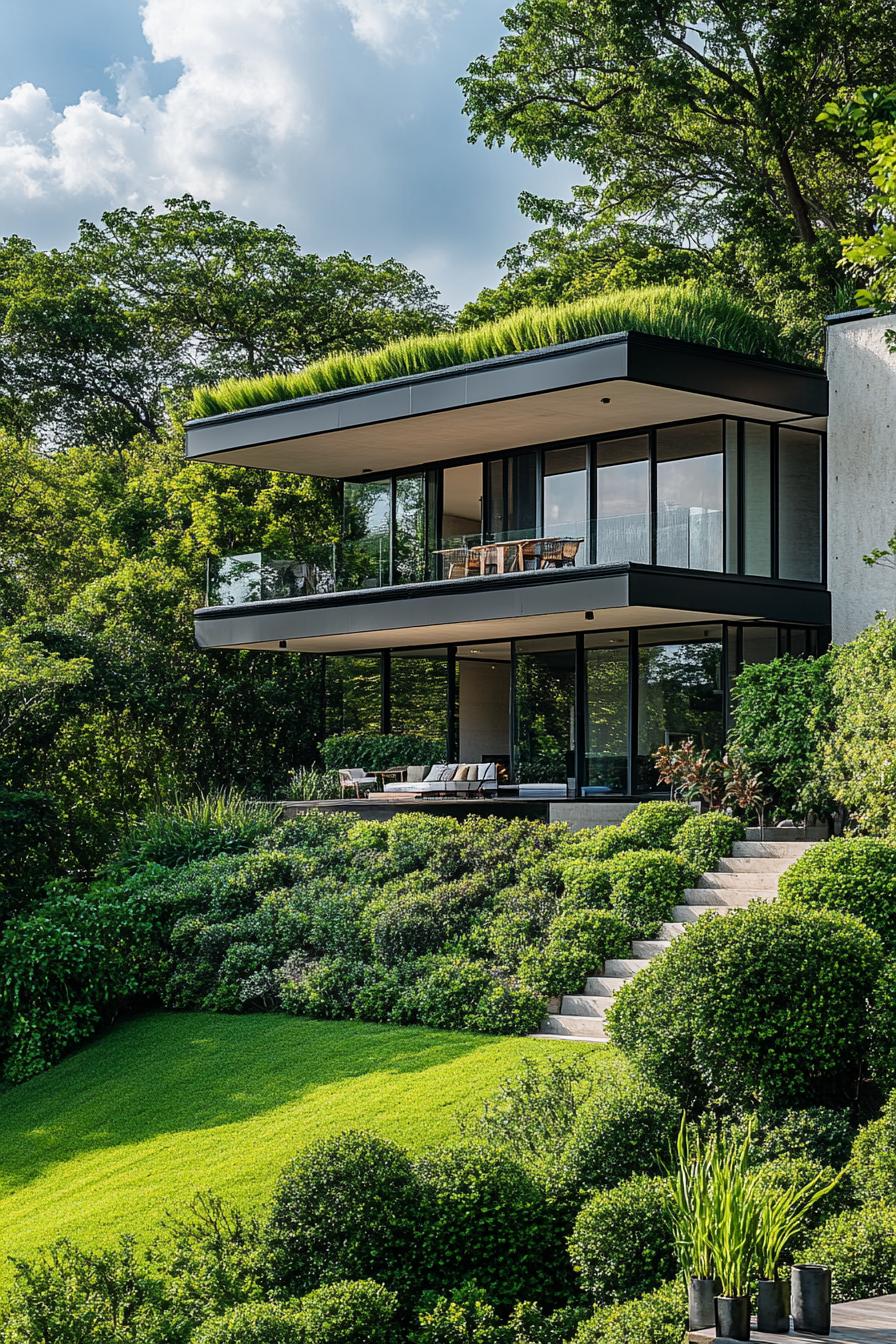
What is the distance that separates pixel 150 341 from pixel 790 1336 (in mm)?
33999

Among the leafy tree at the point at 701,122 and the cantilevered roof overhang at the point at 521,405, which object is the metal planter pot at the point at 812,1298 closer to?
the cantilevered roof overhang at the point at 521,405

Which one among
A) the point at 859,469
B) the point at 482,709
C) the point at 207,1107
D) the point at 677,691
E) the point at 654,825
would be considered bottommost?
the point at 207,1107

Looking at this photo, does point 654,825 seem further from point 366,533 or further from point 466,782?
point 366,533

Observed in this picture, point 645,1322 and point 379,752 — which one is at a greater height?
point 379,752

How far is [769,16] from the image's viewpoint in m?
25.3

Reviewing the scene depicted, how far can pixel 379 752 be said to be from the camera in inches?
957

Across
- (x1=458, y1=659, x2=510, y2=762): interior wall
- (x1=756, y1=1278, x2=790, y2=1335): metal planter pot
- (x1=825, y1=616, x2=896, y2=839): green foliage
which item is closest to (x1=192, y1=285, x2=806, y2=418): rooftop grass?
(x1=458, y1=659, x2=510, y2=762): interior wall

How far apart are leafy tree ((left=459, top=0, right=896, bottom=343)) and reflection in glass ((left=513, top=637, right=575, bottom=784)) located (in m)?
7.12

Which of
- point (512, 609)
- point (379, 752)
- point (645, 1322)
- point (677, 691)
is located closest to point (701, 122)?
point (677, 691)

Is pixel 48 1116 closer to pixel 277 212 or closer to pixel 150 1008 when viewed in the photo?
pixel 150 1008

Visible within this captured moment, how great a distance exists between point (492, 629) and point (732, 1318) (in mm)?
17653

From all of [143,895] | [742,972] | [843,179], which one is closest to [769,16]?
[843,179]

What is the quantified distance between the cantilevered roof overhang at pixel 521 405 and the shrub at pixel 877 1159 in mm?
12640

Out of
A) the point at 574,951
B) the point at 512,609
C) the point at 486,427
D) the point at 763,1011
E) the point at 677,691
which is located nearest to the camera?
the point at 763,1011
